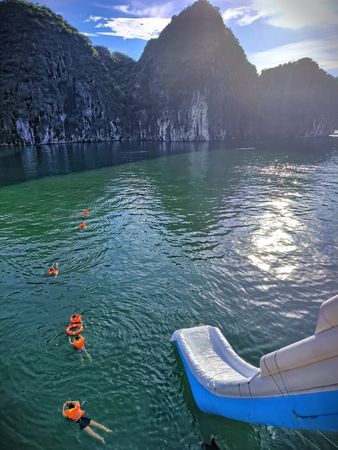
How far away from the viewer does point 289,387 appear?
208 inches

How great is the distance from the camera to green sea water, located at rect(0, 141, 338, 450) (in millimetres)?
8141

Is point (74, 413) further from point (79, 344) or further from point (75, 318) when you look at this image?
point (75, 318)

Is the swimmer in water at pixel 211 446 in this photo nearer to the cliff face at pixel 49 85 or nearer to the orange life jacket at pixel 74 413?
the orange life jacket at pixel 74 413

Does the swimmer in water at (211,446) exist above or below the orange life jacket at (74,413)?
below

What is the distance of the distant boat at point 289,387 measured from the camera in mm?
4688

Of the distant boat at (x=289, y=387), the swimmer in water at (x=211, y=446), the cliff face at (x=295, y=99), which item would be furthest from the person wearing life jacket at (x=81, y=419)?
the cliff face at (x=295, y=99)

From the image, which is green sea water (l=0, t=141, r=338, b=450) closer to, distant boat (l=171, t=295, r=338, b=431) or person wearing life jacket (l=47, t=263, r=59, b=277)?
person wearing life jacket (l=47, t=263, r=59, b=277)

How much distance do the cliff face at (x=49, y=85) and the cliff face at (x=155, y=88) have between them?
39 centimetres

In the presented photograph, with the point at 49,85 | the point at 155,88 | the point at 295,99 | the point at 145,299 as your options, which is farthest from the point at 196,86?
the point at 145,299

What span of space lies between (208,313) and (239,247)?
24.7 feet

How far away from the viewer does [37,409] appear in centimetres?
855

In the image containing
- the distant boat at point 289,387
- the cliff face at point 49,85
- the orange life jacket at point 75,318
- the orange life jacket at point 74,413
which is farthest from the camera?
the cliff face at point 49,85

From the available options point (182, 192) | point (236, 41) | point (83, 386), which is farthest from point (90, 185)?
point (236, 41)

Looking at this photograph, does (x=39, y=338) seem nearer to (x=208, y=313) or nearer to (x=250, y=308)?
(x=208, y=313)
